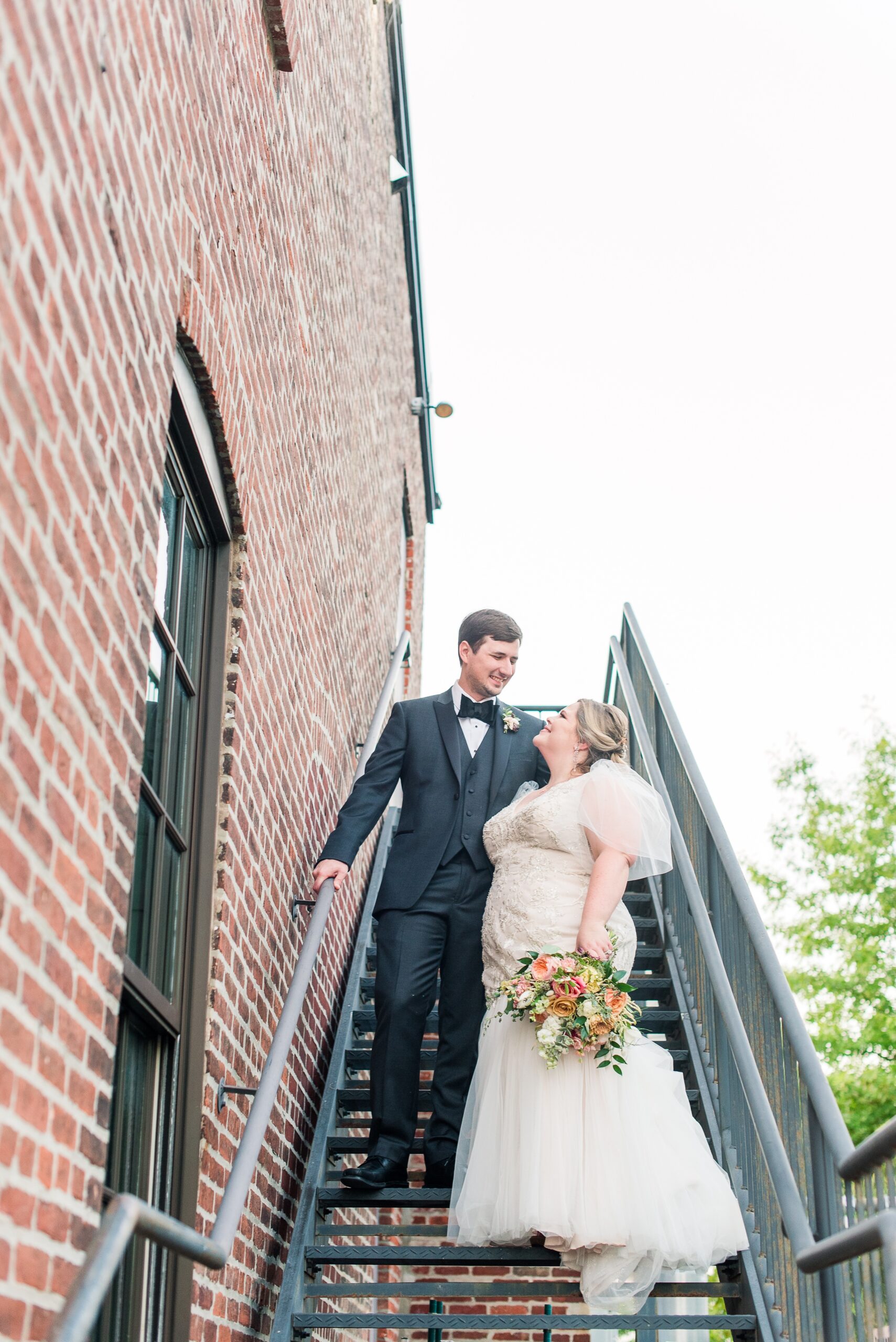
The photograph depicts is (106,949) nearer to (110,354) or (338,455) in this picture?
(110,354)

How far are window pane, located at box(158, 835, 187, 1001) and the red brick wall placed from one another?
18cm

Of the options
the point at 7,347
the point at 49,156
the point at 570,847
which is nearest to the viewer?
the point at 7,347

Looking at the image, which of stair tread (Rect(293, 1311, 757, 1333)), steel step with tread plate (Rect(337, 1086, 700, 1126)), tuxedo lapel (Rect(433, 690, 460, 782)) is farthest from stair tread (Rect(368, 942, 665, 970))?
stair tread (Rect(293, 1311, 757, 1333))

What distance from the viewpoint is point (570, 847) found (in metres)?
4.87

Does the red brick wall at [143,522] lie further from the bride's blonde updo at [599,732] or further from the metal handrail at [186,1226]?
the bride's blonde updo at [599,732]

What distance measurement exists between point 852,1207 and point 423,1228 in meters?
1.75

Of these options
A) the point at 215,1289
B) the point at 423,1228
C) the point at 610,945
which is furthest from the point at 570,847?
the point at 215,1289

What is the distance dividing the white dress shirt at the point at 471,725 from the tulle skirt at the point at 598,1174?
4.71 ft

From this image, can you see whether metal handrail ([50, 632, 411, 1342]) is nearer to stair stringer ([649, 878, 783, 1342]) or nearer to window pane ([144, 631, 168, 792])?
window pane ([144, 631, 168, 792])

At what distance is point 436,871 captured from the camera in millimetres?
5191

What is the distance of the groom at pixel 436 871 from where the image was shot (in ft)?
16.0

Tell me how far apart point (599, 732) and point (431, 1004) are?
1136 mm

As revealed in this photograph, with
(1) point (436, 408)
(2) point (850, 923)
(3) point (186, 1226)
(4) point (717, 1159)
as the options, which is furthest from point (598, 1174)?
(2) point (850, 923)

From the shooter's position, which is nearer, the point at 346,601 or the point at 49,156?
the point at 49,156
